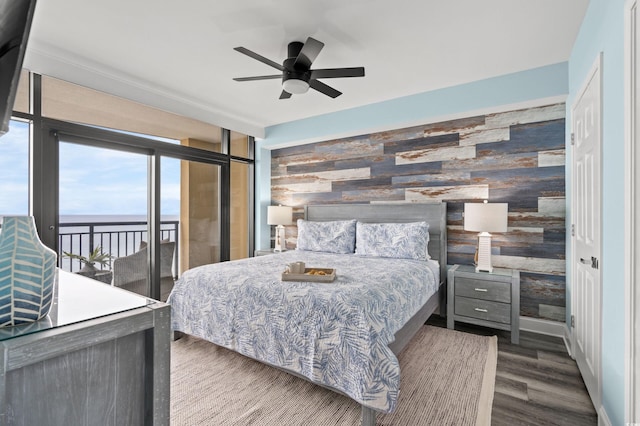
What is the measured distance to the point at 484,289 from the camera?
3133mm

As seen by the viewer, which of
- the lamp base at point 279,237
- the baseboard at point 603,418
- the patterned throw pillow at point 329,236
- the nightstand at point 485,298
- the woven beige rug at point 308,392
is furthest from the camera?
the lamp base at point 279,237

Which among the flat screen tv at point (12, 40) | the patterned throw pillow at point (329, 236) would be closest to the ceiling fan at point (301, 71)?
the flat screen tv at point (12, 40)

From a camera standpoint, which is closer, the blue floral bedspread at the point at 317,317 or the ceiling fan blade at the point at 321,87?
the blue floral bedspread at the point at 317,317

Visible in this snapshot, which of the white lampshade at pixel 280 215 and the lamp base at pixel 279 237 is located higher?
the white lampshade at pixel 280 215

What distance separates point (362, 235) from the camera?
3.93 m

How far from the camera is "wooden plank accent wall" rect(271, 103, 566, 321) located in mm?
3211

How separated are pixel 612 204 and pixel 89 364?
2.44m

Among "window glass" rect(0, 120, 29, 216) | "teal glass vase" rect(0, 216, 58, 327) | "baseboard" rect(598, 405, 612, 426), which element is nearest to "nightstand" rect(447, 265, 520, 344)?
"baseboard" rect(598, 405, 612, 426)

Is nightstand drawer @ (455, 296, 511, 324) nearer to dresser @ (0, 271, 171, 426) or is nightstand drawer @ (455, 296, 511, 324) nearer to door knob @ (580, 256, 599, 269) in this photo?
door knob @ (580, 256, 599, 269)

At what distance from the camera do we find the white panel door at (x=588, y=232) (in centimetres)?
196

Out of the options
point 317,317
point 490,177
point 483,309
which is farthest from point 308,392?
point 490,177

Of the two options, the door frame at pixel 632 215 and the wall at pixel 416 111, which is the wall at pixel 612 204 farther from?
the wall at pixel 416 111

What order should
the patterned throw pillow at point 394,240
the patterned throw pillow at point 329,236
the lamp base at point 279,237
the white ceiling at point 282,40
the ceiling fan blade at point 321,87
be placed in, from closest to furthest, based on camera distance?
the white ceiling at point 282,40 → the ceiling fan blade at point 321,87 → the patterned throw pillow at point 394,240 → the patterned throw pillow at point 329,236 → the lamp base at point 279,237

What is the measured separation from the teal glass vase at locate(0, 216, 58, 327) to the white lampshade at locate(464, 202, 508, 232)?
10.9ft
